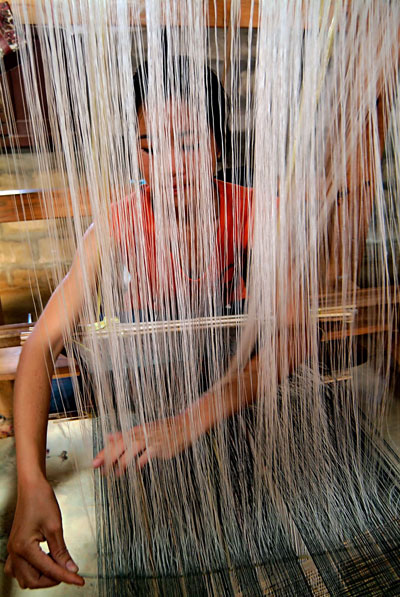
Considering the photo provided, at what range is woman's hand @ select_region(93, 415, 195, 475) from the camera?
808 mm

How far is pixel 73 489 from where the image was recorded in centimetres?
97

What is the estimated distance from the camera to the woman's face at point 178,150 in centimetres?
69

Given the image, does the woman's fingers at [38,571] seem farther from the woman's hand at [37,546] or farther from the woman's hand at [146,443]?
the woman's hand at [146,443]

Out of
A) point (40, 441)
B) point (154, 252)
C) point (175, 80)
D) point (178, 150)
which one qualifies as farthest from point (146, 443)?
point (175, 80)

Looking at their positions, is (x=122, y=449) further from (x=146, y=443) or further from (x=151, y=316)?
(x=151, y=316)

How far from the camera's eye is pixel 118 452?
2.66 feet

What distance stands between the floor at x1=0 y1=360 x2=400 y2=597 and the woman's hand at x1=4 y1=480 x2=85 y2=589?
8 centimetres

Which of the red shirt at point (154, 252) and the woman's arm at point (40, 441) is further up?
the red shirt at point (154, 252)

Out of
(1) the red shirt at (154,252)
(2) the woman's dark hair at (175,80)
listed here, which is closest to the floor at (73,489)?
(1) the red shirt at (154,252)

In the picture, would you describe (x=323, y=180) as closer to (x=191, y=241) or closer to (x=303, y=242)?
(x=303, y=242)

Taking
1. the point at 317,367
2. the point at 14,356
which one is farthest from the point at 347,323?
the point at 14,356

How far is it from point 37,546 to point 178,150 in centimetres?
68

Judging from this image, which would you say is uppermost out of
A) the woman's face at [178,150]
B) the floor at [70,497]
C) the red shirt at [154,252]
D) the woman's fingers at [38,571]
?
the woman's face at [178,150]

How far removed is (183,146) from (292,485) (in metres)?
0.66
